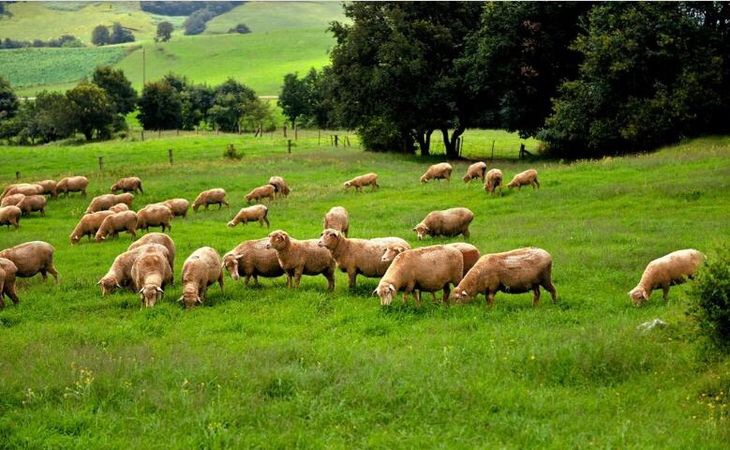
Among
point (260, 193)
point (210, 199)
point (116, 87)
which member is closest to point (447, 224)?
point (260, 193)

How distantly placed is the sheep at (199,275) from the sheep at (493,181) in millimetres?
17283

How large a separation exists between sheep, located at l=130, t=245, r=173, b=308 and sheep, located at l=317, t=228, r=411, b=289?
400 centimetres

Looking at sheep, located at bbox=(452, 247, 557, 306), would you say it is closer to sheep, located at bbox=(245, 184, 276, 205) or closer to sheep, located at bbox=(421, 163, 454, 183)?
sheep, located at bbox=(245, 184, 276, 205)

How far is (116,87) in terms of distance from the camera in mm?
108125

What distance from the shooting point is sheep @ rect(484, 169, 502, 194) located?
108 feet

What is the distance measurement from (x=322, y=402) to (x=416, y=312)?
5060 mm

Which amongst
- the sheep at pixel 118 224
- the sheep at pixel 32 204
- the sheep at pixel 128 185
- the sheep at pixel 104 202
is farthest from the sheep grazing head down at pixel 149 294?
the sheep at pixel 128 185

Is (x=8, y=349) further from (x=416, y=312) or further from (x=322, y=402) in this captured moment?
(x=416, y=312)

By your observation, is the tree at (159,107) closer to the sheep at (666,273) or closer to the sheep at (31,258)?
the sheep at (31,258)

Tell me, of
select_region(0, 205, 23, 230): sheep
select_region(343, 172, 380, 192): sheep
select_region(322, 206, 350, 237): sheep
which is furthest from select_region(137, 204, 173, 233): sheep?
select_region(343, 172, 380, 192): sheep

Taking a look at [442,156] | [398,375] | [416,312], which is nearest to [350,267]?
[416,312]

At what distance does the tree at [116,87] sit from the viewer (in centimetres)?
10712

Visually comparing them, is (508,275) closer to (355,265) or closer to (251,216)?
(355,265)

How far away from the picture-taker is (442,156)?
58.8m
